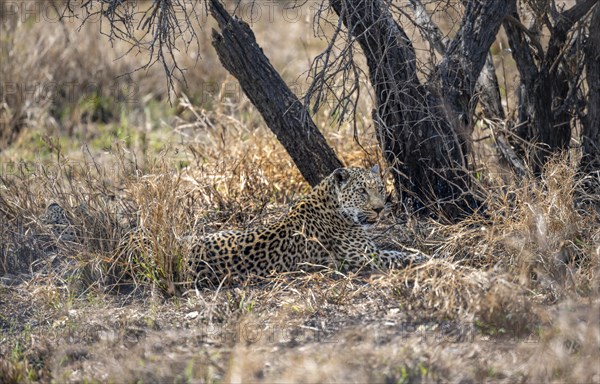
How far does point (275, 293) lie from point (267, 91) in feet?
6.14

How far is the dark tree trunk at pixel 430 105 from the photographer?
690 centimetres

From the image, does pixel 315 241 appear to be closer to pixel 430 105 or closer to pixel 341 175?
pixel 341 175

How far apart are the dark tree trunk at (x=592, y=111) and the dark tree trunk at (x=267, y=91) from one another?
1.97 meters

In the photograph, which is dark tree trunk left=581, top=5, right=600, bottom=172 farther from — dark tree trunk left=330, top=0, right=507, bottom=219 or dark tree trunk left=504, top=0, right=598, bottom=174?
dark tree trunk left=330, top=0, right=507, bottom=219

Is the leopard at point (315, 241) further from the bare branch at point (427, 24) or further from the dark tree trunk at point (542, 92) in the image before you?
the dark tree trunk at point (542, 92)

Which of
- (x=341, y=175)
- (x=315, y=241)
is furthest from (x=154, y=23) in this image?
(x=315, y=241)

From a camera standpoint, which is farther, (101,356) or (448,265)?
(448,265)

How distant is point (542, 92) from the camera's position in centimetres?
770

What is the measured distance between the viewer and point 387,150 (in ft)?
24.6

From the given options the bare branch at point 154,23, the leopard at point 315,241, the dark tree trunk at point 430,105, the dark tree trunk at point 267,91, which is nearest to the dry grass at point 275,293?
the leopard at point 315,241

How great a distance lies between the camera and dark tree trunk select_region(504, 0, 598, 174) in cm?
759

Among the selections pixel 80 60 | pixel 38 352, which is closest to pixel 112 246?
pixel 38 352

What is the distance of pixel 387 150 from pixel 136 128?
14.0 feet

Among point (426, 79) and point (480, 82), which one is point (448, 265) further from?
point (480, 82)
